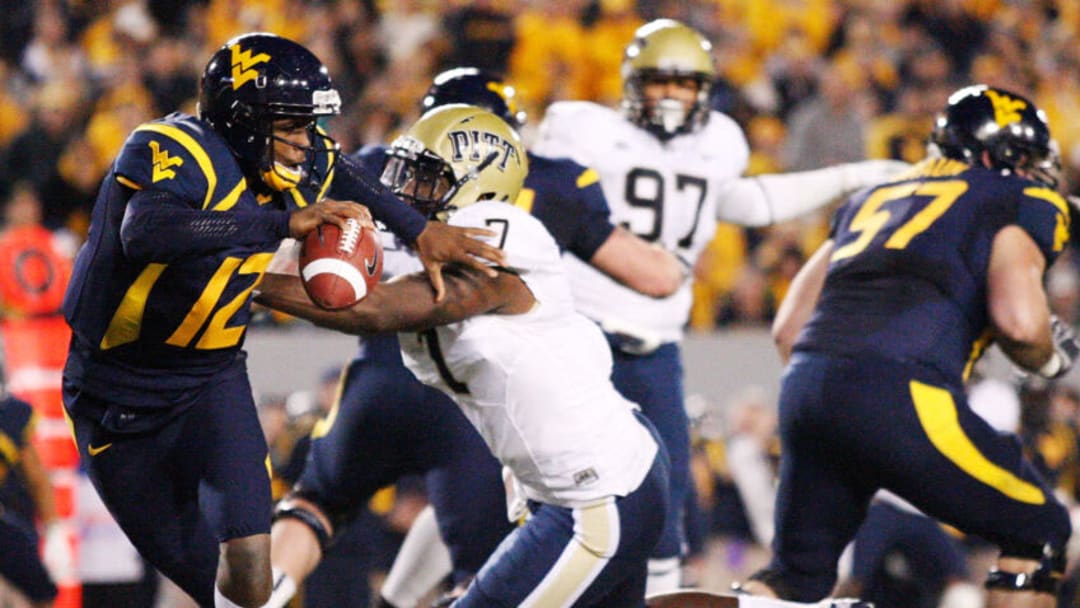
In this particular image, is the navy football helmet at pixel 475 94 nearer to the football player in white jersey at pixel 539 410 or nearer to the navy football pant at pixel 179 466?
the football player in white jersey at pixel 539 410

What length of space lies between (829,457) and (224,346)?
1597mm

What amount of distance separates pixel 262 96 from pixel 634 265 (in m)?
1.41

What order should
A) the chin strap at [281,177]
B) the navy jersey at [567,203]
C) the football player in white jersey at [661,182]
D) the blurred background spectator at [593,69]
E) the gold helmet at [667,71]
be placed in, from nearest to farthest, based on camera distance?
the chin strap at [281,177] < the navy jersey at [567,203] < the football player in white jersey at [661,182] < the gold helmet at [667,71] < the blurred background spectator at [593,69]

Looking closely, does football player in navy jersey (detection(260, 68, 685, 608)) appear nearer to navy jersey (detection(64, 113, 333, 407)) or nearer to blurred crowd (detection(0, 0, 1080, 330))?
navy jersey (detection(64, 113, 333, 407))

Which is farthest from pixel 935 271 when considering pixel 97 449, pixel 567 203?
pixel 97 449

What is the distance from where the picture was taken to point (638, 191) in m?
5.30

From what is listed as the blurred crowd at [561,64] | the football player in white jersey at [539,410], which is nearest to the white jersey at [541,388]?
the football player in white jersey at [539,410]

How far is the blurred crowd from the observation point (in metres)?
9.68

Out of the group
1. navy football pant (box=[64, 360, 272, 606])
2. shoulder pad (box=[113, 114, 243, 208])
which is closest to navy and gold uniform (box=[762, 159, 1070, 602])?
navy football pant (box=[64, 360, 272, 606])

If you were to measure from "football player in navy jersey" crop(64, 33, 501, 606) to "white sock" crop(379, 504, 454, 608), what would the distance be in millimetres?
1069

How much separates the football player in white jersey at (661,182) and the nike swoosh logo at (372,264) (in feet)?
5.35

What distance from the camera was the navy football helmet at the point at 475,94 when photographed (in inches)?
194

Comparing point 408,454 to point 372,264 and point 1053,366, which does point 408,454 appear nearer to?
point 372,264

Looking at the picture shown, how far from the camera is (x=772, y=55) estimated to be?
10.9m
